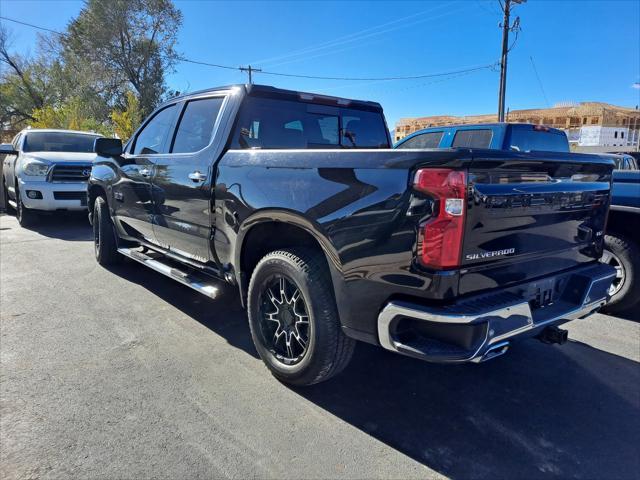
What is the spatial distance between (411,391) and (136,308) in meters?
2.84

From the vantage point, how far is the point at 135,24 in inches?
1092

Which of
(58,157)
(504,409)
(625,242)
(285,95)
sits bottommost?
(504,409)

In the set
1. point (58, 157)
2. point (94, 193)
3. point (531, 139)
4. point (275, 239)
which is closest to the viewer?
point (275, 239)

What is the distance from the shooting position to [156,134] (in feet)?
14.6

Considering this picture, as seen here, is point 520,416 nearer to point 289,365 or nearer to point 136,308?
point 289,365

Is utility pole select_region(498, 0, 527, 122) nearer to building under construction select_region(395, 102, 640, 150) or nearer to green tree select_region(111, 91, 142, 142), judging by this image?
green tree select_region(111, 91, 142, 142)

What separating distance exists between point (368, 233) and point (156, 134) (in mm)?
3155

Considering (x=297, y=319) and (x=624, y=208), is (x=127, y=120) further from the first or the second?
(x=624, y=208)

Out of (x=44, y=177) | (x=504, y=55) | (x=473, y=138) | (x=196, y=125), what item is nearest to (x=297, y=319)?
(x=196, y=125)

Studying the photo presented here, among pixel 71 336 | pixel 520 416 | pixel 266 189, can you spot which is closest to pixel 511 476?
pixel 520 416

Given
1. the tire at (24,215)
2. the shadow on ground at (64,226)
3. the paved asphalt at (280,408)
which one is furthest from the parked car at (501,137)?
the tire at (24,215)

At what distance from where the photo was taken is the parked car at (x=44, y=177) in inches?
316

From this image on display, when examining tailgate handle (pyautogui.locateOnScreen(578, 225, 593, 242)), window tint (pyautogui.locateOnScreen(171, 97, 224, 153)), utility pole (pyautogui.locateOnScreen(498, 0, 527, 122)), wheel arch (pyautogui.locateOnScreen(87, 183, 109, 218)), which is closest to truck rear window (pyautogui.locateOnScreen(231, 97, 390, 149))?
window tint (pyautogui.locateOnScreen(171, 97, 224, 153))

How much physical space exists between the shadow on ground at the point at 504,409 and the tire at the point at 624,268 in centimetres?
96
